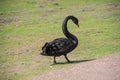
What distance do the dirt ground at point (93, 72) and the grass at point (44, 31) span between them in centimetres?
146

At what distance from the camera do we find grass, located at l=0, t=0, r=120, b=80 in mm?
15749

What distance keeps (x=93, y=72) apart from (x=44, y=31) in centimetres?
1225

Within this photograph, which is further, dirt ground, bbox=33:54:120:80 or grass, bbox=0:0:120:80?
grass, bbox=0:0:120:80

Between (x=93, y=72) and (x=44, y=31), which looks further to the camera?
(x=44, y=31)

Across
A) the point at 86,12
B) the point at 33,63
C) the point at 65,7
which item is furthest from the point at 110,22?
the point at 33,63

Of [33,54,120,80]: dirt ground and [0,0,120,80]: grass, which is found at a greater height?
[33,54,120,80]: dirt ground

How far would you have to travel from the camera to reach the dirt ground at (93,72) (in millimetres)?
11250

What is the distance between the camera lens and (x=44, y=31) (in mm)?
23656

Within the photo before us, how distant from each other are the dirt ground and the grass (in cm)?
146

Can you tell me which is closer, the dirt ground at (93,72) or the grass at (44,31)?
the dirt ground at (93,72)

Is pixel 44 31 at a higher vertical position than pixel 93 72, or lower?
lower

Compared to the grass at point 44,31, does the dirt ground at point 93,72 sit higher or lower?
higher

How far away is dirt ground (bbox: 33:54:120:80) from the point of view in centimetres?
1125

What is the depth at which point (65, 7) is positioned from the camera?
110 feet
